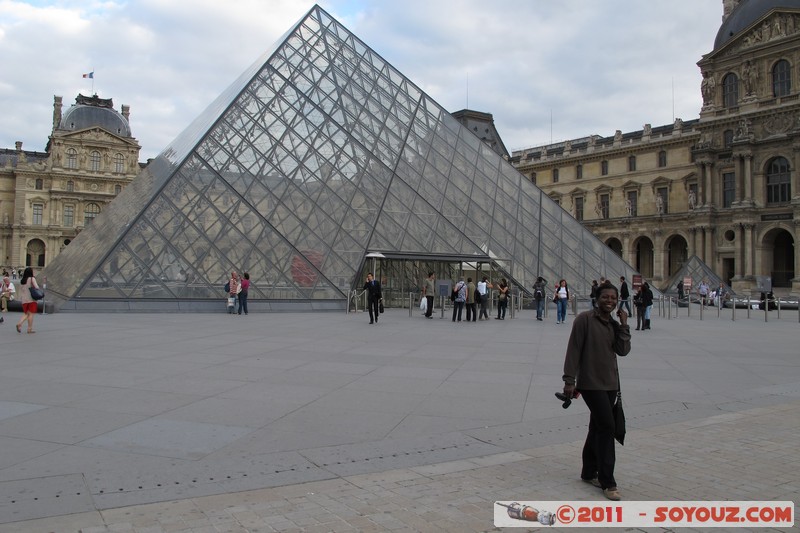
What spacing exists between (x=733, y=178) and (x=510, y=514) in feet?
184

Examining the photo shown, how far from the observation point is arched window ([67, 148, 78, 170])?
80562 mm

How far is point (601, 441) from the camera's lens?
4004 millimetres

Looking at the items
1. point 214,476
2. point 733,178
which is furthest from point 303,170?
point 733,178

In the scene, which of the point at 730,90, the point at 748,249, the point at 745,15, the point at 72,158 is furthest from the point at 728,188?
the point at 72,158

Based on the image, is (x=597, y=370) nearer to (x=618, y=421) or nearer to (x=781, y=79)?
(x=618, y=421)

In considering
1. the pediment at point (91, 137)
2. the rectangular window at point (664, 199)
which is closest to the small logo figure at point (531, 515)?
the rectangular window at point (664, 199)

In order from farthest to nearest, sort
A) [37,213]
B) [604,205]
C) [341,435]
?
Answer: 1. [37,213]
2. [604,205]
3. [341,435]

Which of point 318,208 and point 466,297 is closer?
point 466,297

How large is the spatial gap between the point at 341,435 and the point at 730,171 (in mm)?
55135

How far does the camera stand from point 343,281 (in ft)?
62.4

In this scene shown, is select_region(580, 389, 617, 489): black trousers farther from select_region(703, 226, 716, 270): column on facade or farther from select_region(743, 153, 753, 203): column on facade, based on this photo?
select_region(703, 226, 716, 270): column on facade

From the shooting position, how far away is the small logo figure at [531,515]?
3.34m

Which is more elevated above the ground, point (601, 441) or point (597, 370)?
point (597, 370)

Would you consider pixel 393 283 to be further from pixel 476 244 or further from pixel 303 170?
pixel 303 170
